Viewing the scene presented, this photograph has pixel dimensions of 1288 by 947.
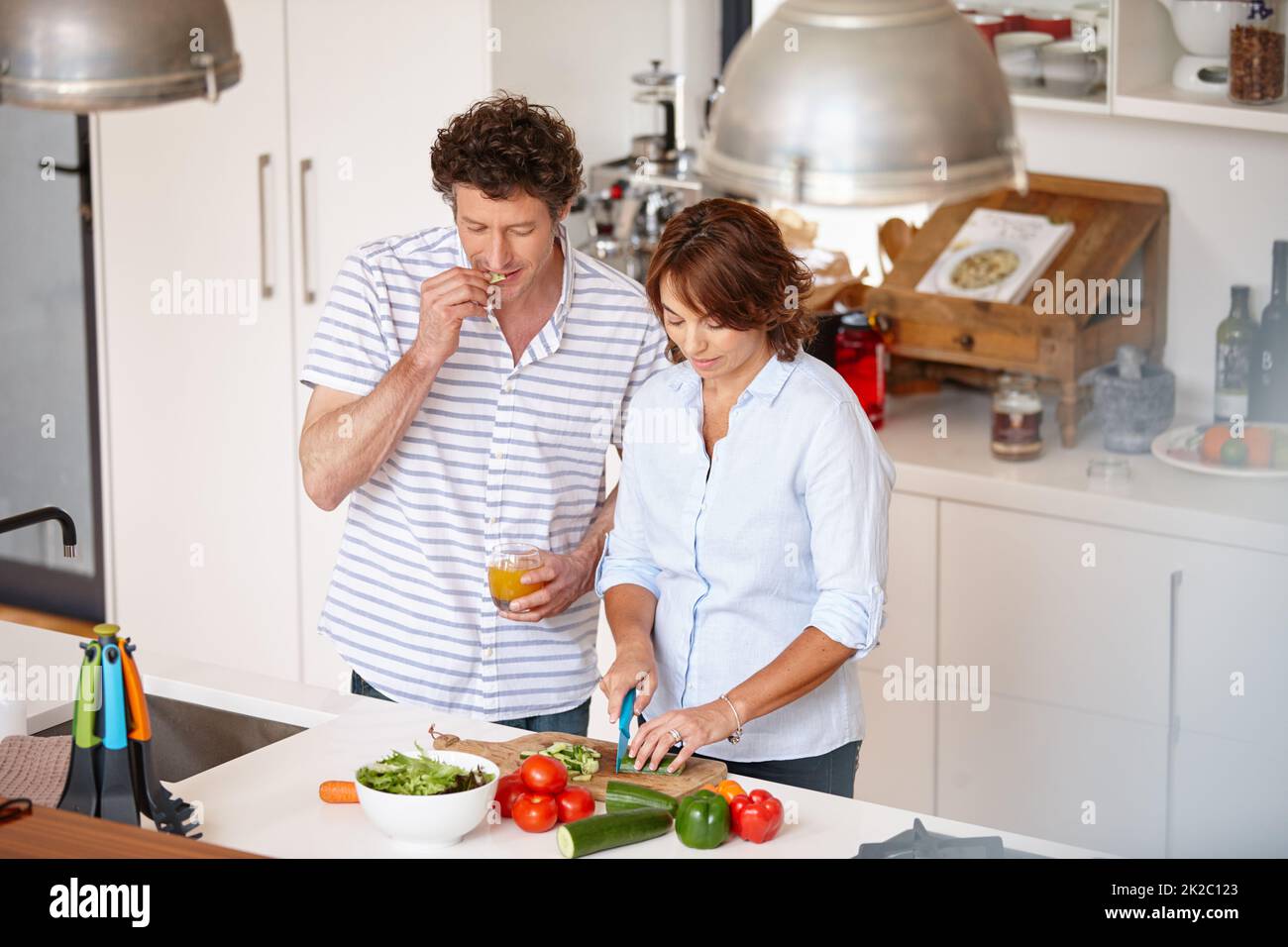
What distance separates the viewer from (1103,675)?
124 inches

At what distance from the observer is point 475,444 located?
2408 mm

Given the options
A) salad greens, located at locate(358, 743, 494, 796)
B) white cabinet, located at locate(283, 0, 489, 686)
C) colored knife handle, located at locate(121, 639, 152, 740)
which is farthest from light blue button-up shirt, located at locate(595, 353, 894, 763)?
white cabinet, located at locate(283, 0, 489, 686)

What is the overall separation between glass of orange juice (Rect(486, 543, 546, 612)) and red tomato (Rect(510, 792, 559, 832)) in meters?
0.39

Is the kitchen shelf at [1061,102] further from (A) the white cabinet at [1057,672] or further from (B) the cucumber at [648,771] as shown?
(B) the cucumber at [648,771]

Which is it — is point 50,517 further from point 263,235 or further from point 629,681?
point 263,235

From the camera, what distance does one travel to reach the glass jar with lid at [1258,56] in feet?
9.79

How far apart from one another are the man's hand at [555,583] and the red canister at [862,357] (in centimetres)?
110

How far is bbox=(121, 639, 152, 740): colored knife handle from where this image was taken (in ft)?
6.17

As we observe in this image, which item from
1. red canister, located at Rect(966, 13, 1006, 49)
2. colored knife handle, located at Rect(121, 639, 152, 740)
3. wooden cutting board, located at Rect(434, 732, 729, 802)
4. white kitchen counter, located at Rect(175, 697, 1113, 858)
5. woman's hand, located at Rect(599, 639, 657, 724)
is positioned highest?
red canister, located at Rect(966, 13, 1006, 49)

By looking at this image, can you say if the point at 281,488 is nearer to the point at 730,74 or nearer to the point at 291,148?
the point at 291,148

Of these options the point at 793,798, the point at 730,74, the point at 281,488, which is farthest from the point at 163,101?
the point at 281,488

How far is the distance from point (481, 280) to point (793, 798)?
0.77 metres

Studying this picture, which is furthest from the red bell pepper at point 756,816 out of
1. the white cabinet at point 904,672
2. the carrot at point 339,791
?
the white cabinet at point 904,672

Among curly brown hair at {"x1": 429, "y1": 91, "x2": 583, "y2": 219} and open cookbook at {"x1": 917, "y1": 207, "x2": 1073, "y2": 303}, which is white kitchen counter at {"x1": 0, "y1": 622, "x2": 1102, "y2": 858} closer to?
curly brown hair at {"x1": 429, "y1": 91, "x2": 583, "y2": 219}
